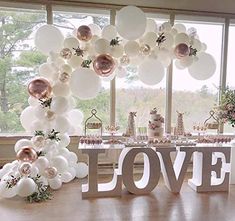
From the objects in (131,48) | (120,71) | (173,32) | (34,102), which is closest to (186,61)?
(173,32)

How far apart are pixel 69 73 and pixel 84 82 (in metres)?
0.27

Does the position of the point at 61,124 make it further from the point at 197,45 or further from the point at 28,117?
the point at 197,45

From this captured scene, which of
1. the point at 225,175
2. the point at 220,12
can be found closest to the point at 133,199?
the point at 225,175

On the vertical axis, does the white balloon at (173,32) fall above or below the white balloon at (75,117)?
above

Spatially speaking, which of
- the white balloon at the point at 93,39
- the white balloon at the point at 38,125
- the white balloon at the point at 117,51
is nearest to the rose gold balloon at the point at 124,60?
the white balloon at the point at 117,51

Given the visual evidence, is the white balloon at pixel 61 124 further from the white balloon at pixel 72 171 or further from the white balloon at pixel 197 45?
the white balloon at pixel 197 45

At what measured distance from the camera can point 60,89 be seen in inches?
134

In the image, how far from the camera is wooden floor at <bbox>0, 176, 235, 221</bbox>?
274cm

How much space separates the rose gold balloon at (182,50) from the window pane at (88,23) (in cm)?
117

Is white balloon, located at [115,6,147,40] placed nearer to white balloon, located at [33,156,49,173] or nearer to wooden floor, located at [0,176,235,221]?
white balloon, located at [33,156,49,173]

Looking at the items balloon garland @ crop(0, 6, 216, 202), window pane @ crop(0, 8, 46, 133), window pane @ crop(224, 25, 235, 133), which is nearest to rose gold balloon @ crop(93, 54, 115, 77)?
balloon garland @ crop(0, 6, 216, 202)

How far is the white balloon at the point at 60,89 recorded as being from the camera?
341cm

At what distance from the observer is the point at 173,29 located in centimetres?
372

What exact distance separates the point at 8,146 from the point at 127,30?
235 centimetres
